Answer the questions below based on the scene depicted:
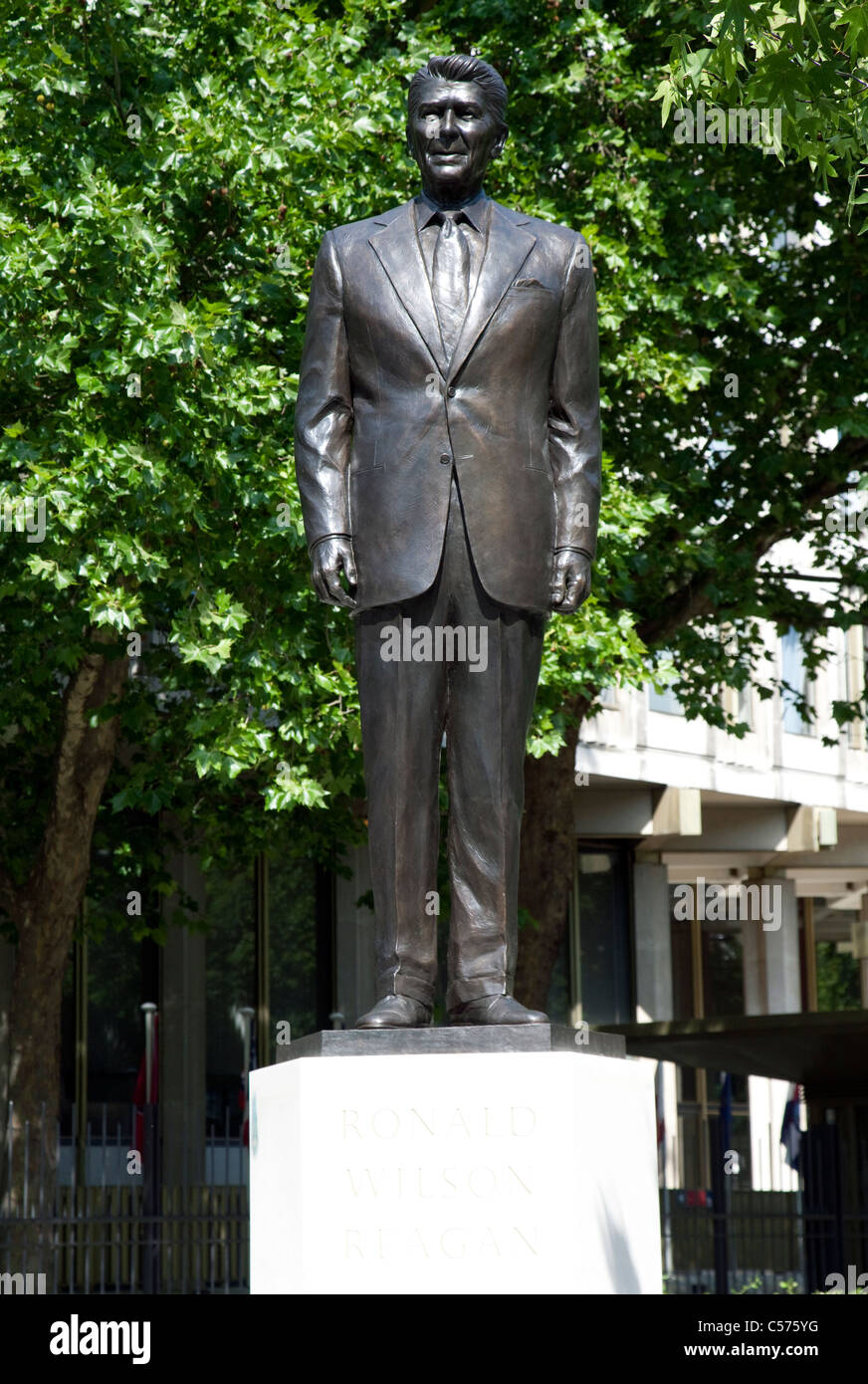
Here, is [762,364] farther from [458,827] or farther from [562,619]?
[458,827]

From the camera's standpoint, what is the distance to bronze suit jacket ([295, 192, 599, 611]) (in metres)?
6.32

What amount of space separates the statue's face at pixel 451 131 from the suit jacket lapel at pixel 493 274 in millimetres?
180

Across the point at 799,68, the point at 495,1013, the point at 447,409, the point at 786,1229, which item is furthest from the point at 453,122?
the point at 786,1229

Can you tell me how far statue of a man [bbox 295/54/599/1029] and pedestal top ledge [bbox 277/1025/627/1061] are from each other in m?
0.24

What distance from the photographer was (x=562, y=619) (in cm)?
1430

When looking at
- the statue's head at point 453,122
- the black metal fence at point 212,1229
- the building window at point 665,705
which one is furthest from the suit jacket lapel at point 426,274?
the building window at point 665,705

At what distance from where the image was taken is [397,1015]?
6.13 metres

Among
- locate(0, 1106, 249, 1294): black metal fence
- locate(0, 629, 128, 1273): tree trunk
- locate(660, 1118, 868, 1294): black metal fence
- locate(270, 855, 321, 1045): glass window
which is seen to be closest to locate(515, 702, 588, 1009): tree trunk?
locate(660, 1118, 868, 1294): black metal fence

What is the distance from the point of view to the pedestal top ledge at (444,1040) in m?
5.87

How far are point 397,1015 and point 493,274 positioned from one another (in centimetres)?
230

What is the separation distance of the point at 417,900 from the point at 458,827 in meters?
0.26

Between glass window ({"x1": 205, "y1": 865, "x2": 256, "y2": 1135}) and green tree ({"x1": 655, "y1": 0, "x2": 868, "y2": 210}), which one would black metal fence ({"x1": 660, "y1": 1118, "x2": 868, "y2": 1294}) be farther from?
green tree ({"x1": 655, "y1": 0, "x2": 868, "y2": 210})

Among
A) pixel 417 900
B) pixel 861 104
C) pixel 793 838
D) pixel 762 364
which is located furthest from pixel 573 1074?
pixel 793 838

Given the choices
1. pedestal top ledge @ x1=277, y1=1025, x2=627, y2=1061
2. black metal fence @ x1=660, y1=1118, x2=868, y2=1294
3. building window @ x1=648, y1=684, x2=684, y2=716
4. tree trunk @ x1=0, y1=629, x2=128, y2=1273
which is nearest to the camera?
pedestal top ledge @ x1=277, y1=1025, x2=627, y2=1061
